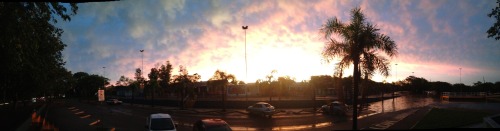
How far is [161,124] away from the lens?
74.5 ft

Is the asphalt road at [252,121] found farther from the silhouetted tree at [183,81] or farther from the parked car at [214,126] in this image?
the silhouetted tree at [183,81]

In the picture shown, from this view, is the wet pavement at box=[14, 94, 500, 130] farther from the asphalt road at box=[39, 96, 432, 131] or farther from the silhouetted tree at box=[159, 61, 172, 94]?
the silhouetted tree at box=[159, 61, 172, 94]

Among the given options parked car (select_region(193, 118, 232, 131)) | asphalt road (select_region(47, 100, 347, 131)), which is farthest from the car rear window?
asphalt road (select_region(47, 100, 347, 131))

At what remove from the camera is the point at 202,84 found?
9625 cm

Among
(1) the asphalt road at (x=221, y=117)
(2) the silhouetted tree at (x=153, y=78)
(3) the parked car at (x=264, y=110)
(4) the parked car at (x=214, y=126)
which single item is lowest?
(1) the asphalt road at (x=221, y=117)

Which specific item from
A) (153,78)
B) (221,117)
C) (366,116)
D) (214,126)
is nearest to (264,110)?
(221,117)

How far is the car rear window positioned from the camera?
2244 cm

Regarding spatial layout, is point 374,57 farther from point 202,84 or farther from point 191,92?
point 202,84

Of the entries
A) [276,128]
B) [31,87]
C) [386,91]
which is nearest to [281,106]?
[276,128]

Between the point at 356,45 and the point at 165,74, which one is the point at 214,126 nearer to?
the point at 356,45

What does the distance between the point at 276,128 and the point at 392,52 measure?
1428cm

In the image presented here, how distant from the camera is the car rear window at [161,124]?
73.6 feet

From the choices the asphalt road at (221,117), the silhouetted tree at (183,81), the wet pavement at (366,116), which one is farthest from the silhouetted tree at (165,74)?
the asphalt road at (221,117)

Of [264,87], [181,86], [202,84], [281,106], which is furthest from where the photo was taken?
[202,84]
